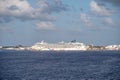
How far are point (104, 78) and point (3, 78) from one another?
18387 millimetres

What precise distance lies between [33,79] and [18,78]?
9.94 ft

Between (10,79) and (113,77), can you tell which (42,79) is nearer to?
(10,79)

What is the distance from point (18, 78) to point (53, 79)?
659cm

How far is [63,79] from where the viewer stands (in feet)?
211

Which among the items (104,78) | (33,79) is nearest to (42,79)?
(33,79)

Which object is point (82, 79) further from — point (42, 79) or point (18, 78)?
point (18, 78)

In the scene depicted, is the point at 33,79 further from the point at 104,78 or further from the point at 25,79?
the point at 104,78

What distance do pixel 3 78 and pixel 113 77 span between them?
2019 centimetres

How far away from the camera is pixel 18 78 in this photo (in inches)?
2596

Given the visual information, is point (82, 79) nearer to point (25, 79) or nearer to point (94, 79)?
point (94, 79)

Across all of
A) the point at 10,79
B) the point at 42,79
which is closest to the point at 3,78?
the point at 10,79

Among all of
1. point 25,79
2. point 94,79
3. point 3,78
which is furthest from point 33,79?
point 94,79

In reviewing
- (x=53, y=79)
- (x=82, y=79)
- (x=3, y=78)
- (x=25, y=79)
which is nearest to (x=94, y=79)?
(x=82, y=79)

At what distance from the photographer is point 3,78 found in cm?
6562
